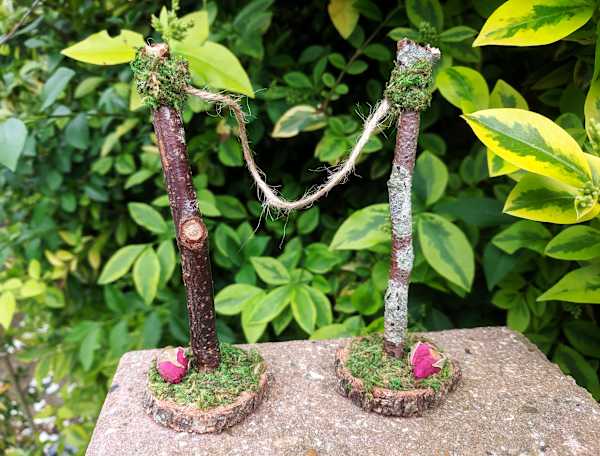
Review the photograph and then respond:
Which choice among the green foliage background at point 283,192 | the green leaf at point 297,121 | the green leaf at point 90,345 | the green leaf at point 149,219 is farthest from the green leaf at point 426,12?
the green leaf at point 90,345

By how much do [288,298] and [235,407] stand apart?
0.26m

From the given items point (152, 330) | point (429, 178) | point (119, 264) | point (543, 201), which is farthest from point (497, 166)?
point (152, 330)

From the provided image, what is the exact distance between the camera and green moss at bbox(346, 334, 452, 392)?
670 millimetres

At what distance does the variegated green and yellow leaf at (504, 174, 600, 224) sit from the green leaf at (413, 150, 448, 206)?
0.23m

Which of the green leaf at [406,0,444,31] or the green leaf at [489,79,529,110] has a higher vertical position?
the green leaf at [406,0,444,31]

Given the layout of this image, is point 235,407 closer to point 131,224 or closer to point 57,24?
point 131,224

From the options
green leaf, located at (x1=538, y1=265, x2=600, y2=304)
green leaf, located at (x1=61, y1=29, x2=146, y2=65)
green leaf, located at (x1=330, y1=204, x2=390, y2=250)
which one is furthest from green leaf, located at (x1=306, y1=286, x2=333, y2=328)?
green leaf, located at (x1=61, y1=29, x2=146, y2=65)

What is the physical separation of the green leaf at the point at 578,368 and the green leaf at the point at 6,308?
947 millimetres

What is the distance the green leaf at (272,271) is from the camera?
2.98 feet

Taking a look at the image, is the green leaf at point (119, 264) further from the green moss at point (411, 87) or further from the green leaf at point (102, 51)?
the green moss at point (411, 87)

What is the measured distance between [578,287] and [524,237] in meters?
0.14

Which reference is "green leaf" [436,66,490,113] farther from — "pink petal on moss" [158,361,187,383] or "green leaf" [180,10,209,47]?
"pink petal on moss" [158,361,187,383]

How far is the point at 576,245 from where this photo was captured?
708 mm

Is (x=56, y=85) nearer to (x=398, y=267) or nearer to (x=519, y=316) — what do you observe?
(x=398, y=267)
